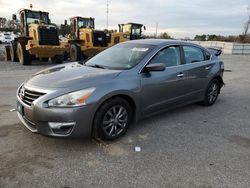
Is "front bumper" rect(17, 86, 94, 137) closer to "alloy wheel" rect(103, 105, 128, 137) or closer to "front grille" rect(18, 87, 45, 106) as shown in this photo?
"front grille" rect(18, 87, 45, 106)

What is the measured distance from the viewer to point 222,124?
4699mm

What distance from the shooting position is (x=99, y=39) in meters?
16.4

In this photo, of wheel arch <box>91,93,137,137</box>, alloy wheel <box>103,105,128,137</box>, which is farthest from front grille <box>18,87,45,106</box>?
alloy wheel <box>103,105,128,137</box>

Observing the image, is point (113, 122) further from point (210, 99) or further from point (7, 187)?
point (210, 99)

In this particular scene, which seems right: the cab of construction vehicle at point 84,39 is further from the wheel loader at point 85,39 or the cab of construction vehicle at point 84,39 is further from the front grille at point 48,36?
the front grille at point 48,36

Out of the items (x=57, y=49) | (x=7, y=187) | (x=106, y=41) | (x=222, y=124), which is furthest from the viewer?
(x=106, y=41)

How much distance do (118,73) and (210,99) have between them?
3.00m

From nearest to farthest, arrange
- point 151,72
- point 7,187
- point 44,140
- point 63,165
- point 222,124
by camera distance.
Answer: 1. point 7,187
2. point 63,165
3. point 44,140
4. point 151,72
5. point 222,124

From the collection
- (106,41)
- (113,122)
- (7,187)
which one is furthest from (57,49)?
(7,187)

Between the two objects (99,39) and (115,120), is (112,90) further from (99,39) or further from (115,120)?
(99,39)

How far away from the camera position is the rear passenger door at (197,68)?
506 cm

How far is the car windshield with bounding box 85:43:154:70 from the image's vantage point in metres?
4.20

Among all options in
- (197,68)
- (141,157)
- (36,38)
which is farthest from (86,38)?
(141,157)

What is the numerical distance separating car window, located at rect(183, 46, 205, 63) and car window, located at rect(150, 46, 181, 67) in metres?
0.29
